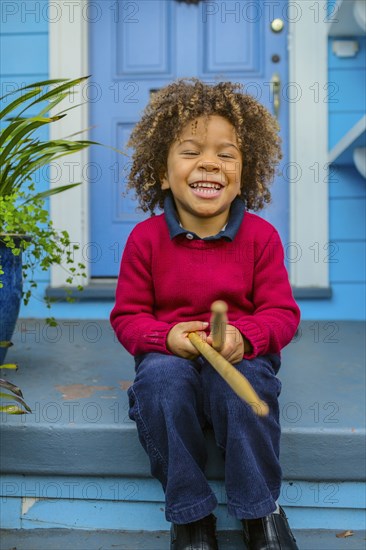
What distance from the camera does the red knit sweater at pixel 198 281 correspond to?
4.84 feet

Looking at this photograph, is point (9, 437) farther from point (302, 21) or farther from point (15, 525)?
point (302, 21)

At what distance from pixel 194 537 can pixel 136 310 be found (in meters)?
0.47

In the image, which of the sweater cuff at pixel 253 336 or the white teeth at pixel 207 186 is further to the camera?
the white teeth at pixel 207 186

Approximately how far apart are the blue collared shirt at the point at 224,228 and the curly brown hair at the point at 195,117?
3.6 inches

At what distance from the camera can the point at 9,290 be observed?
6.17 feet

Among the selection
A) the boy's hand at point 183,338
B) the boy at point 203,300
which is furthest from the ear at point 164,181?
the boy's hand at point 183,338

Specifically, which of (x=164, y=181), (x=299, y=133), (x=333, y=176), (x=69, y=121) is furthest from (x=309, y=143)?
(x=164, y=181)

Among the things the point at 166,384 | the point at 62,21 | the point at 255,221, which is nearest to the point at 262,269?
the point at 255,221

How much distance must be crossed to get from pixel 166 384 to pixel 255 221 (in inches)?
18.1

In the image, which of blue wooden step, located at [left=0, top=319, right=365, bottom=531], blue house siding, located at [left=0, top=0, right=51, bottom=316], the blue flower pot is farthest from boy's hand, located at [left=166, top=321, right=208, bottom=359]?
blue house siding, located at [left=0, top=0, right=51, bottom=316]

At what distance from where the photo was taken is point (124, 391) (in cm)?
183

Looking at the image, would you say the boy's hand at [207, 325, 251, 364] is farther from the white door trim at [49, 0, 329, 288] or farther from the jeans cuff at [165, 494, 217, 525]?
the white door trim at [49, 0, 329, 288]

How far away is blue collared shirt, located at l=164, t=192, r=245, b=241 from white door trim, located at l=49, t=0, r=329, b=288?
Answer: 1.39 metres

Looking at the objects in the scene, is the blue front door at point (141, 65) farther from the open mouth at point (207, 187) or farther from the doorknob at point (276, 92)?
the open mouth at point (207, 187)
